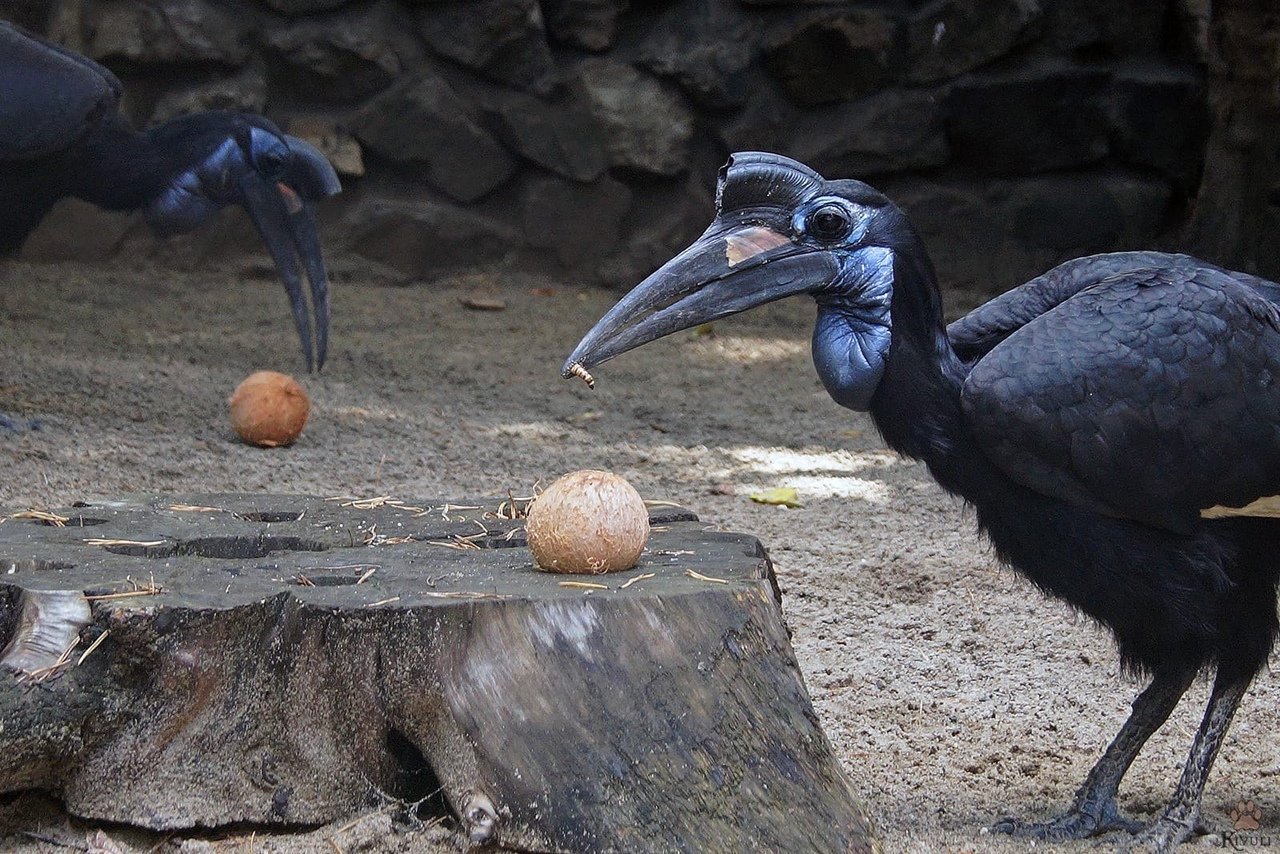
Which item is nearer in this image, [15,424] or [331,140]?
[15,424]

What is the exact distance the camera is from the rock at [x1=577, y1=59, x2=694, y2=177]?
7434 millimetres

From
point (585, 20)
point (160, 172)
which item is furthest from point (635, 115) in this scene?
point (160, 172)

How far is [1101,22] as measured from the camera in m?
7.40

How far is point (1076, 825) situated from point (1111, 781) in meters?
0.11

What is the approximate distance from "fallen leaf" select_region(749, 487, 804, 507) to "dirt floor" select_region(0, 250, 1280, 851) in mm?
51

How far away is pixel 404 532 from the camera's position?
2.84 m

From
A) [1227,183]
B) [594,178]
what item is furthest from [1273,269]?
[594,178]

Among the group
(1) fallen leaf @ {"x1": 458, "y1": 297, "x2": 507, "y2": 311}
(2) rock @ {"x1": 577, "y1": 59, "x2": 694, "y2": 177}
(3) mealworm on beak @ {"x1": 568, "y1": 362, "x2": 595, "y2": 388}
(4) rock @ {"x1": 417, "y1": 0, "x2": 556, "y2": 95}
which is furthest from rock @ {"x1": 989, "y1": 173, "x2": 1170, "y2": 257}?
(3) mealworm on beak @ {"x1": 568, "y1": 362, "x2": 595, "y2": 388}

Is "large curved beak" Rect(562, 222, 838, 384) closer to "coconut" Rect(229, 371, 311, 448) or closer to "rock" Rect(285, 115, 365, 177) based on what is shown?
"coconut" Rect(229, 371, 311, 448)

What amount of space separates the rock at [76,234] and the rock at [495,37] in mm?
1723

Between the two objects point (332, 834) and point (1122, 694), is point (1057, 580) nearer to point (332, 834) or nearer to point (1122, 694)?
point (1122, 694)

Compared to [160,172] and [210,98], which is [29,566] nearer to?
[160,172]

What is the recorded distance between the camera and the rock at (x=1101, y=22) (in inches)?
290

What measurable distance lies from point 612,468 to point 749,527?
73cm
